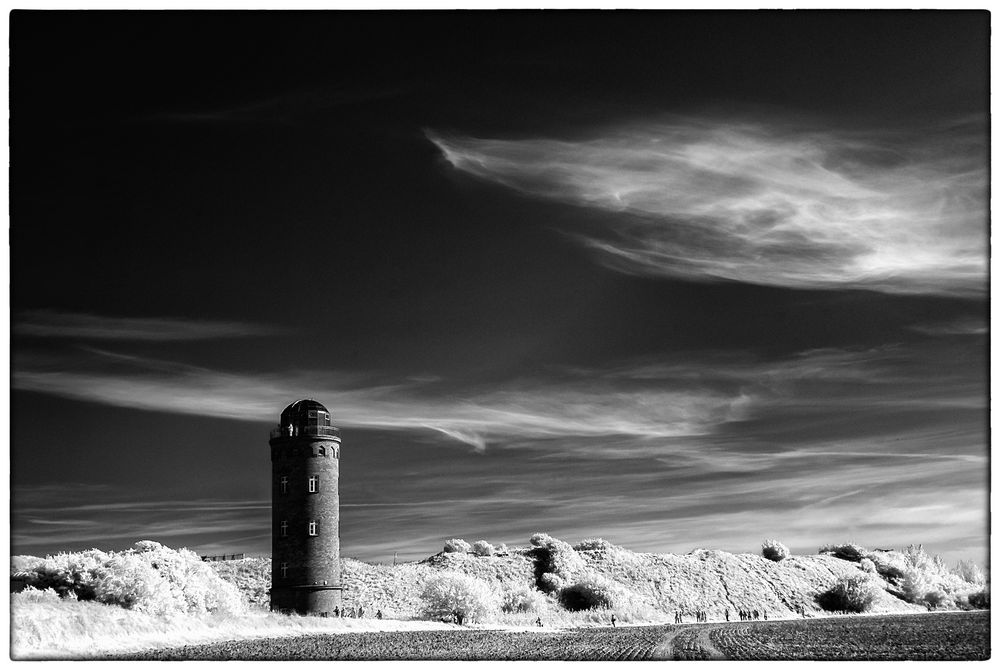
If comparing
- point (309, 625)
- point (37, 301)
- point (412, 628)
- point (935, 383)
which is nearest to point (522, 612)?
point (412, 628)

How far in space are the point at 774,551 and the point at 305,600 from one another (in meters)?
32.5

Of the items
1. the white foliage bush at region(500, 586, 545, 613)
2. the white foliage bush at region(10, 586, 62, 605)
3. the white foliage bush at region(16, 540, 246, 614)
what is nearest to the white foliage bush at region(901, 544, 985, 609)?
the white foliage bush at region(500, 586, 545, 613)

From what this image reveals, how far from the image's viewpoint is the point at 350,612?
4331 cm

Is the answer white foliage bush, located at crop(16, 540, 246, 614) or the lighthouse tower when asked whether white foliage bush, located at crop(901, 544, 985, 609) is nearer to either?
the lighthouse tower

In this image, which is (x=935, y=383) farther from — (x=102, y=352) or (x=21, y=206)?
(x=21, y=206)

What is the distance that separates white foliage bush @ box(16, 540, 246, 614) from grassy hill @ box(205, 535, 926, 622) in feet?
32.9

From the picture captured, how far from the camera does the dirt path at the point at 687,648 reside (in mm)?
32969

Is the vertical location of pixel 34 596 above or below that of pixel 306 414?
below

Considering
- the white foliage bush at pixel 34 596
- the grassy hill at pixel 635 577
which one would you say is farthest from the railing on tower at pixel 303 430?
the grassy hill at pixel 635 577

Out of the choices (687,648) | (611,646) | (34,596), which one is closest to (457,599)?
(611,646)

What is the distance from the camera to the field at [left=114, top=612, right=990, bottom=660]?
3222 cm

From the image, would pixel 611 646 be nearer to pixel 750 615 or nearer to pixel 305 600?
pixel 305 600

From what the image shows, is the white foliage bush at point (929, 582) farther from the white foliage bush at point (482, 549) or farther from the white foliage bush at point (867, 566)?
the white foliage bush at point (482, 549)

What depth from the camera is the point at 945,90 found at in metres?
35.8
